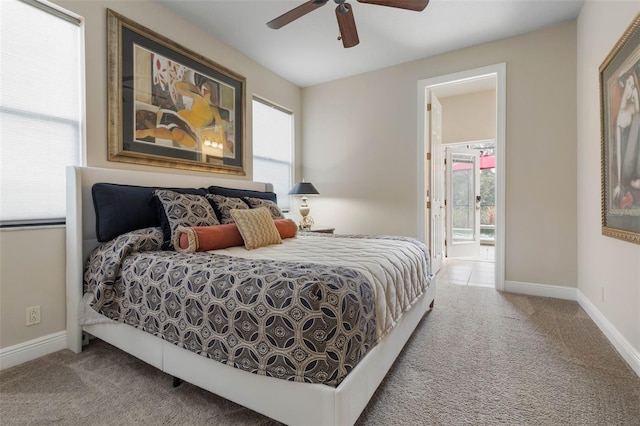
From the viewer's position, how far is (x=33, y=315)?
1.97 meters

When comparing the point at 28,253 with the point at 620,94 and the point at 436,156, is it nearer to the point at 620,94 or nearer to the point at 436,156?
the point at 620,94

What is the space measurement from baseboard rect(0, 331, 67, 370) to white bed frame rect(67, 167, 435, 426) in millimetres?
58

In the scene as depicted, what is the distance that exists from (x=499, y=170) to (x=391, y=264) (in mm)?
2403

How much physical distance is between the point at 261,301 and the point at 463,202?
18.2ft

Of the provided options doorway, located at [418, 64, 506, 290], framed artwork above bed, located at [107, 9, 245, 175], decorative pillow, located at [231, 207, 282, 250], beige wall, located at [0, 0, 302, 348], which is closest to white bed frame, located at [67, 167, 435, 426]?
beige wall, located at [0, 0, 302, 348]

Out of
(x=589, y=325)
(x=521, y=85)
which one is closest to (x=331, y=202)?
(x=521, y=85)

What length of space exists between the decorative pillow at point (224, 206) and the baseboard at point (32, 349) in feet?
4.38

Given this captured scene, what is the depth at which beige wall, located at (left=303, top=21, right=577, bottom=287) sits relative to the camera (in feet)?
10.1

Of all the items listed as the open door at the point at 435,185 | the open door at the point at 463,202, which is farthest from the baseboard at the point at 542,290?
the open door at the point at 463,202

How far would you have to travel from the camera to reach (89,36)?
2.24m

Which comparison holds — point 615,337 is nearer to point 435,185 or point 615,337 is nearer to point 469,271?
point 469,271

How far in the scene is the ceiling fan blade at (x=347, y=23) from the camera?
2.07 m

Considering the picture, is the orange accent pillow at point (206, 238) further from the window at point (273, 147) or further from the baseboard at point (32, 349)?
the window at point (273, 147)

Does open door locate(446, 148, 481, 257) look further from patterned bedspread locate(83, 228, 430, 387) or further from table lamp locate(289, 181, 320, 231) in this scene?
patterned bedspread locate(83, 228, 430, 387)
